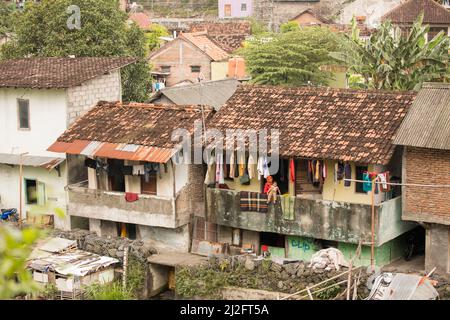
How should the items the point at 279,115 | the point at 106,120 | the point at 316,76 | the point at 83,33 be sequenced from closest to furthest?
the point at 279,115
the point at 106,120
the point at 83,33
the point at 316,76

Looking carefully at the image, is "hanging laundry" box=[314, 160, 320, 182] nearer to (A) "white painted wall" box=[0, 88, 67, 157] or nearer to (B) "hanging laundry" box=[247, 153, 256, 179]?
(B) "hanging laundry" box=[247, 153, 256, 179]

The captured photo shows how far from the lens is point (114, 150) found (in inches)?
883

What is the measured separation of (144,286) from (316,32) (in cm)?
2376

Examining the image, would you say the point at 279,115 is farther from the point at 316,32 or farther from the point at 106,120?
the point at 316,32

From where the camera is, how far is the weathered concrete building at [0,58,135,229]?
963 inches

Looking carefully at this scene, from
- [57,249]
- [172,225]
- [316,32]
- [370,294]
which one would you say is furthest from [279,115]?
[316,32]

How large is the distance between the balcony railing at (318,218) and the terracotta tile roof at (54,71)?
20.4 feet

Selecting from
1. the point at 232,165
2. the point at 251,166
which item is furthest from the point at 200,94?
the point at 251,166

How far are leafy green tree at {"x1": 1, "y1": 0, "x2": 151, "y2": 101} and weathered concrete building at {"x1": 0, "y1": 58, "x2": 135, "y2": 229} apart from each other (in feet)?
26.3

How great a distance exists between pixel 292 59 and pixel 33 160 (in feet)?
59.9

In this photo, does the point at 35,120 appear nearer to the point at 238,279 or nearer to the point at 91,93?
the point at 91,93

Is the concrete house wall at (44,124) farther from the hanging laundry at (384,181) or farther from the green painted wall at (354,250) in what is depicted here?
the hanging laundry at (384,181)

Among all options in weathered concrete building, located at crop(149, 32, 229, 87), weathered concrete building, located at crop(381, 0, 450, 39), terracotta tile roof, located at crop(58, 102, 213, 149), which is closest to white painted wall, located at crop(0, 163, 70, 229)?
terracotta tile roof, located at crop(58, 102, 213, 149)

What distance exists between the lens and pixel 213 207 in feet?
71.8
